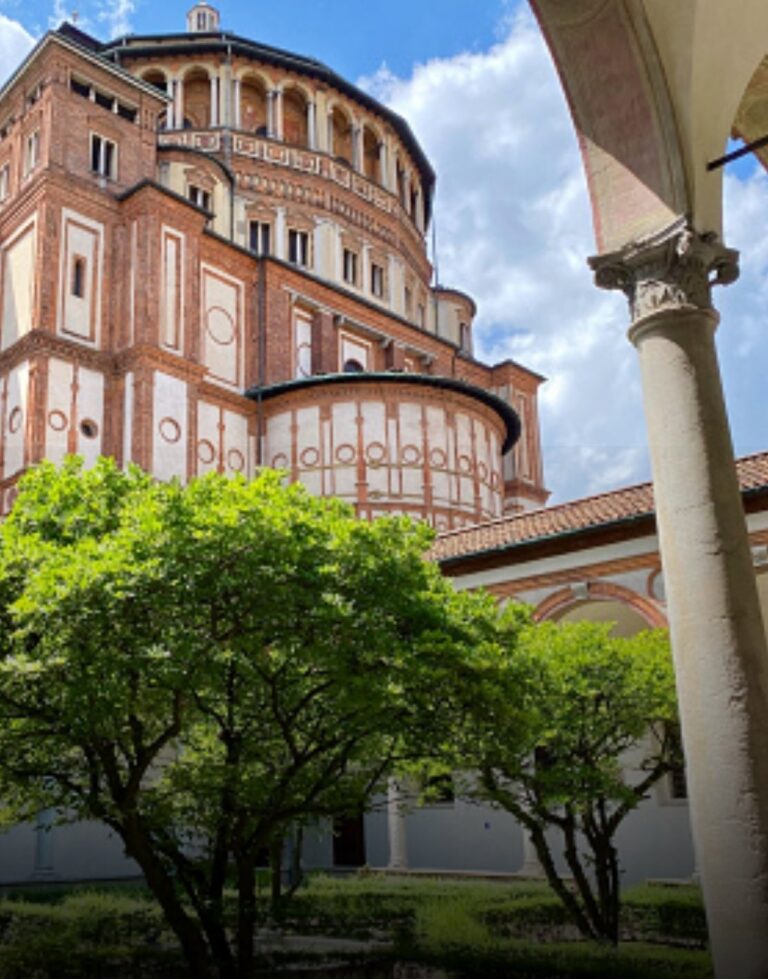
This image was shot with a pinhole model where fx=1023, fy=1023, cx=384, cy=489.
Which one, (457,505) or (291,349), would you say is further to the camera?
(291,349)

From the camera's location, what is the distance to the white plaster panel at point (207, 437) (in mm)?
28750

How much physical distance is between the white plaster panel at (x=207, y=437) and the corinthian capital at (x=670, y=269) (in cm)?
2295

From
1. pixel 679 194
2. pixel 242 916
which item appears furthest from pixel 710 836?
pixel 242 916

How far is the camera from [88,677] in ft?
25.6

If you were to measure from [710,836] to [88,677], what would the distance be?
15.5 ft

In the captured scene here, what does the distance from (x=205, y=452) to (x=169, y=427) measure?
1634mm

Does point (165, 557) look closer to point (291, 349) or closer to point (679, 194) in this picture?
point (679, 194)

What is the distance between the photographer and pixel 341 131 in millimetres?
42875

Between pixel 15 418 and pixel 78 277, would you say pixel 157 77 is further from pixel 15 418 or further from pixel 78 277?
pixel 15 418

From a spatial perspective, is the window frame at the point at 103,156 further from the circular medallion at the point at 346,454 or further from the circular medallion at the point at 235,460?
the circular medallion at the point at 346,454

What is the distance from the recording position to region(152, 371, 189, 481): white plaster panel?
2720 cm

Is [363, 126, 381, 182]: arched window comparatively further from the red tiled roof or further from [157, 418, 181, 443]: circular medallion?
the red tiled roof

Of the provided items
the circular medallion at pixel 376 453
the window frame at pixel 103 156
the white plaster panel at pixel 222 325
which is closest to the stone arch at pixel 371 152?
the white plaster panel at pixel 222 325

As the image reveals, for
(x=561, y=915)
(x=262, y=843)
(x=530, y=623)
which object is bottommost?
(x=561, y=915)
